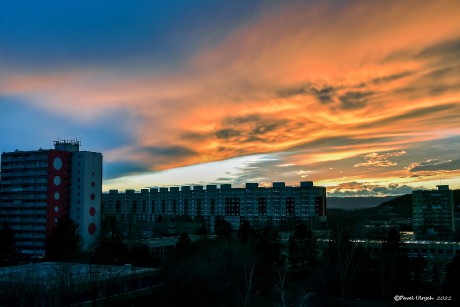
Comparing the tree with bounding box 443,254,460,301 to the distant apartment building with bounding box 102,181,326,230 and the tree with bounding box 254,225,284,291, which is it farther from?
the distant apartment building with bounding box 102,181,326,230

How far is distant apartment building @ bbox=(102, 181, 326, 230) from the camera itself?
68.2 meters

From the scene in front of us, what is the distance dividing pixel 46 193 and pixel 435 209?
53974 millimetres

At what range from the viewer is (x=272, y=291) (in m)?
23.8

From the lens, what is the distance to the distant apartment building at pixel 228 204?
68.2 metres

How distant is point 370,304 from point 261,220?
171 feet

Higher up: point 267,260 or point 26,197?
point 26,197

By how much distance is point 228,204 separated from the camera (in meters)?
74.1

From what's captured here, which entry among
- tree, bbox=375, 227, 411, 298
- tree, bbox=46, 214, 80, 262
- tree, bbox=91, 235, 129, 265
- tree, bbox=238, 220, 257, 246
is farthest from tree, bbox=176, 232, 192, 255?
tree, bbox=375, 227, 411, 298

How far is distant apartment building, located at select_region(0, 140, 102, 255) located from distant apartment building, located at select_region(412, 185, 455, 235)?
46273mm

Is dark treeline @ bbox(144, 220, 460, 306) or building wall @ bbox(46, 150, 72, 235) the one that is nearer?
dark treeline @ bbox(144, 220, 460, 306)

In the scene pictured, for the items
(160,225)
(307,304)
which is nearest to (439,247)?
(307,304)

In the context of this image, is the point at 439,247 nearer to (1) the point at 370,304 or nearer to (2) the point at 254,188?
(1) the point at 370,304

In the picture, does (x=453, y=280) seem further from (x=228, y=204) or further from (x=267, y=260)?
(x=228, y=204)

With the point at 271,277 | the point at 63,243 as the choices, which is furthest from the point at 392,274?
the point at 63,243
